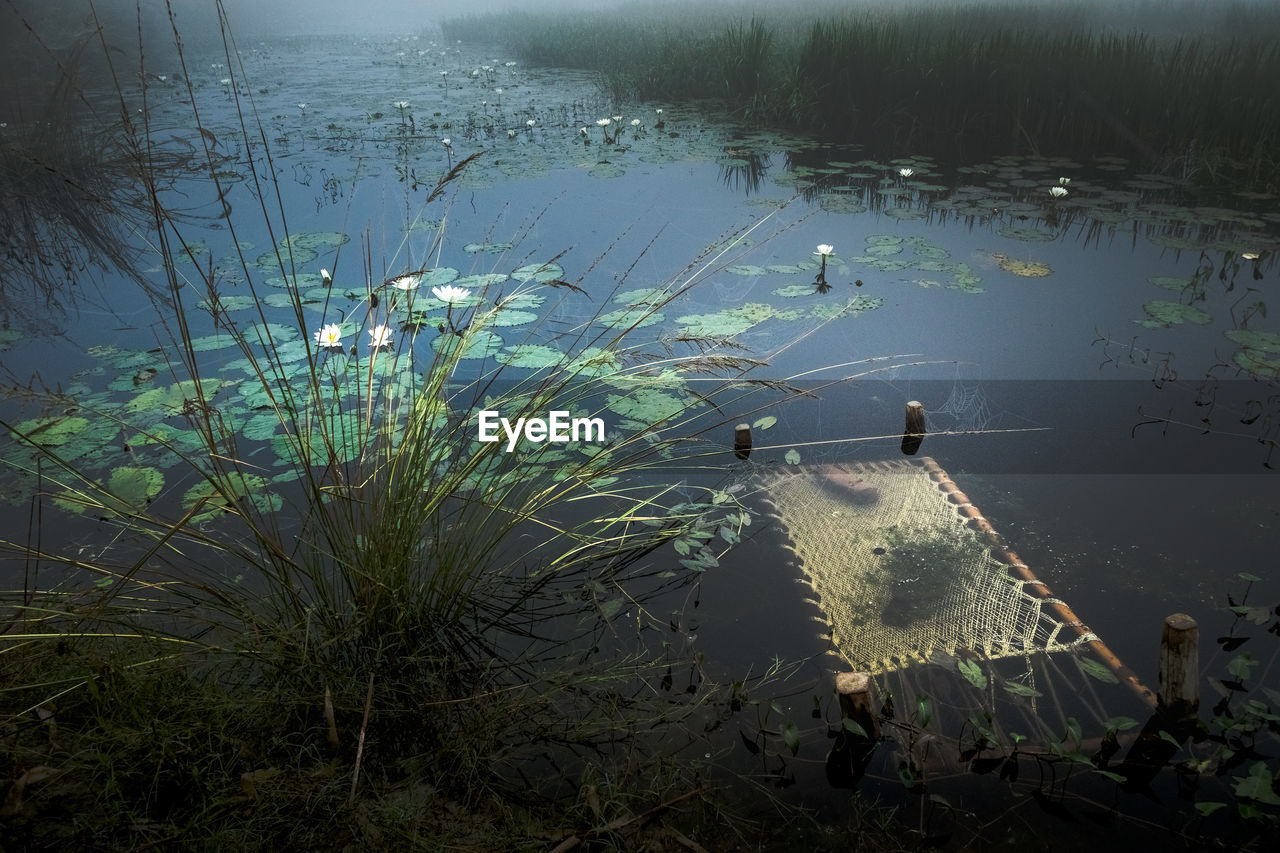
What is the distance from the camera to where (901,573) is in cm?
182

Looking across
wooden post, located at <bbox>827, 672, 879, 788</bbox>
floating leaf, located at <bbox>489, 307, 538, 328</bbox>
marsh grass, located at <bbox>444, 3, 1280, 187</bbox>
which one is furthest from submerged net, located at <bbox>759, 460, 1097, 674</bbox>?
marsh grass, located at <bbox>444, 3, 1280, 187</bbox>

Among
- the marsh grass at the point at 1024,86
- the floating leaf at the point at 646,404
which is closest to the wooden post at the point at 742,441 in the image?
the floating leaf at the point at 646,404

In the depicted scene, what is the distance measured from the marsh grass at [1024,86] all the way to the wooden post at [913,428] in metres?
3.62

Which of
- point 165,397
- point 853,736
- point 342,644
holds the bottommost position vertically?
point 853,736

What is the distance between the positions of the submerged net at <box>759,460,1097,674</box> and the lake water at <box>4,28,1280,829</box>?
82mm

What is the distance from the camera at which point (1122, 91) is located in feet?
17.7

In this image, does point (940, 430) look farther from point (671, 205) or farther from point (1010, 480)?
point (671, 205)

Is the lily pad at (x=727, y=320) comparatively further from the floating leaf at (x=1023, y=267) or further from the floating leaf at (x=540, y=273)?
the floating leaf at (x=1023, y=267)

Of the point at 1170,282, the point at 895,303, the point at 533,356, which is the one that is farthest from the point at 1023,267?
the point at 533,356

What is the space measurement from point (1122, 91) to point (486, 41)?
9.82 meters

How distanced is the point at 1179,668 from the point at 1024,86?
5.32 metres

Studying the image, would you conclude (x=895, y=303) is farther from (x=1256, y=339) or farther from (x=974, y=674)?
(x=974, y=674)

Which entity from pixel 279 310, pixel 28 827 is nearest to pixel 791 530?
pixel 28 827

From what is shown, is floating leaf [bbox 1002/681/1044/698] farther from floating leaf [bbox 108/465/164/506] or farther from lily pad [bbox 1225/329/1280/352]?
floating leaf [bbox 108/465/164/506]
